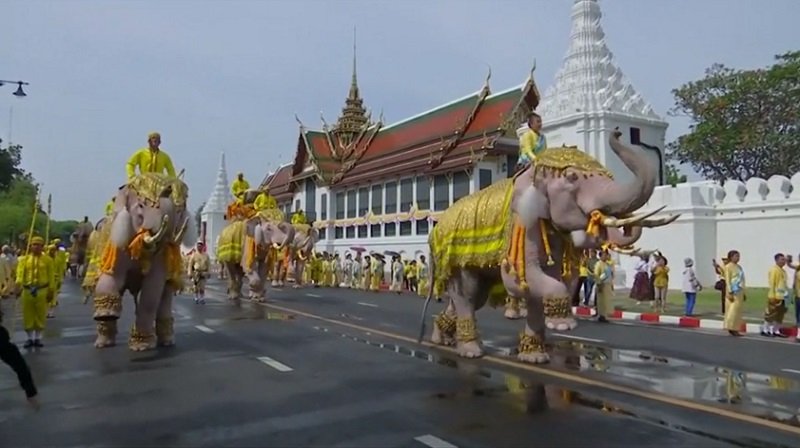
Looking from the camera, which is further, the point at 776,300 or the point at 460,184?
the point at 460,184

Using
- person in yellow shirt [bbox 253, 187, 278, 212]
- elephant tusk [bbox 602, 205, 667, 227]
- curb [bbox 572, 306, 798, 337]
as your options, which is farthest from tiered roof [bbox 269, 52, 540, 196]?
elephant tusk [bbox 602, 205, 667, 227]

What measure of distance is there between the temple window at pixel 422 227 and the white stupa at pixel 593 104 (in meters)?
11.6

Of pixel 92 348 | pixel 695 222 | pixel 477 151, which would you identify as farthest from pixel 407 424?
pixel 477 151

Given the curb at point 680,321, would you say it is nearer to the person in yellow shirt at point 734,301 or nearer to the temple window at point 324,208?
the person in yellow shirt at point 734,301

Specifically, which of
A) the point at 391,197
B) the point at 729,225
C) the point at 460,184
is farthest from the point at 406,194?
the point at 729,225

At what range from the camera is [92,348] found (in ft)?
34.2

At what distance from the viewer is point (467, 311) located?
9.44 metres

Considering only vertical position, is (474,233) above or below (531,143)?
below

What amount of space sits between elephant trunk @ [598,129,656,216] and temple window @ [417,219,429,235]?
31747mm

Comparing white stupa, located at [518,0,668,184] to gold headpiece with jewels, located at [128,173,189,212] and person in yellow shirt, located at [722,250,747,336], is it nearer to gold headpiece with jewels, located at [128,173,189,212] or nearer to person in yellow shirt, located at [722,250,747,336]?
person in yellow shirt, located at [722,250,747,336]

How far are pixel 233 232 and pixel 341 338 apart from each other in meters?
9.93

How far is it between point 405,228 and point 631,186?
111ft

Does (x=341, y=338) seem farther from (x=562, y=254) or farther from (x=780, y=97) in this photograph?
(x=780, y=97)

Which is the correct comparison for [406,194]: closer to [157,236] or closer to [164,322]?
[164,322]
